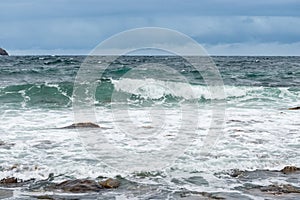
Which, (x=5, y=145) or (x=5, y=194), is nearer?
(x=5, y=194)

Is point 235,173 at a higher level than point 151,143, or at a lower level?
lower

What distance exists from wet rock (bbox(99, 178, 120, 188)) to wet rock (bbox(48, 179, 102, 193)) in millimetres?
107

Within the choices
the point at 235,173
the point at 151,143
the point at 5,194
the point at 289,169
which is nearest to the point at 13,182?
the point at 5,194

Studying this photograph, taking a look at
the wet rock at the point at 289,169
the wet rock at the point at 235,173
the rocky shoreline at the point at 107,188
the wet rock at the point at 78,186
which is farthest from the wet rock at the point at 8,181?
the wet rock at the point at 289,169

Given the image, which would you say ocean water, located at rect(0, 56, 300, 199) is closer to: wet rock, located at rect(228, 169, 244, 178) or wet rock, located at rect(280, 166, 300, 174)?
wet rock, located at rect(228, 169, 244, 178)

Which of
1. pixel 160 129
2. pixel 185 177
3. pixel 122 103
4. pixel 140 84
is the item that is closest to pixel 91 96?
pixel 122 103

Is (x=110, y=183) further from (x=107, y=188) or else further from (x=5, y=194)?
(x=5, y=194)

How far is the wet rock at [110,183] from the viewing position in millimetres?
8070

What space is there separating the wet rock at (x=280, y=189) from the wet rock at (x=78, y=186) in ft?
9.09

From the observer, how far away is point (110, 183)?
8.17m

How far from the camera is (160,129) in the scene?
13.8 m

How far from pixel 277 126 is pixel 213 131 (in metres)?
2.35

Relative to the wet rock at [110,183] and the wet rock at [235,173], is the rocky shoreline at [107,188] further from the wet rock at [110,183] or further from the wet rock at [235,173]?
the wet rock at [235,173]

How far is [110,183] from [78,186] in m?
0.57
